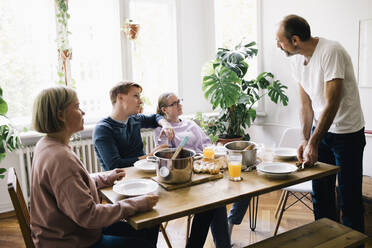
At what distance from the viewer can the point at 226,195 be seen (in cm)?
154

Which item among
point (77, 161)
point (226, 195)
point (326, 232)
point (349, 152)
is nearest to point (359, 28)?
point (349, 152)

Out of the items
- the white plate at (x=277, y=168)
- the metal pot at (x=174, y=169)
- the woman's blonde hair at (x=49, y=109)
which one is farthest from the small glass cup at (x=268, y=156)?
the woman's blonde hair at (x=49, y=109)

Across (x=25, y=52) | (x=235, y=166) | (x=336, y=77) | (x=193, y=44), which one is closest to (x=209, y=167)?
(x=235, y=166)

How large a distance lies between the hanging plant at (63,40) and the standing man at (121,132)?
1556 millimetres

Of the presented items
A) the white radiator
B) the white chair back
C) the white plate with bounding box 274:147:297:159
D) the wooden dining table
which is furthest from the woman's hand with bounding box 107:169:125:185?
the white radiator

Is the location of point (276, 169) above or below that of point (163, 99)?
below

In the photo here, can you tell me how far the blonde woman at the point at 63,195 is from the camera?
4.27 ft

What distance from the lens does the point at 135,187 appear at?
163 centimetres

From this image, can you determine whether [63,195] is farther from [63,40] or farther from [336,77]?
[63,40]

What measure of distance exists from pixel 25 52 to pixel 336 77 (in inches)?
119

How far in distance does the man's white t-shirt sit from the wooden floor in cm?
106

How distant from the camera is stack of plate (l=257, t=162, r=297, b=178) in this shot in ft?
5.64

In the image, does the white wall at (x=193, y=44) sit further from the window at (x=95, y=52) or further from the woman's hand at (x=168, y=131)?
the woman's hand at (x=168, y=131)

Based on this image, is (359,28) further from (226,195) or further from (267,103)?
(226,195)
